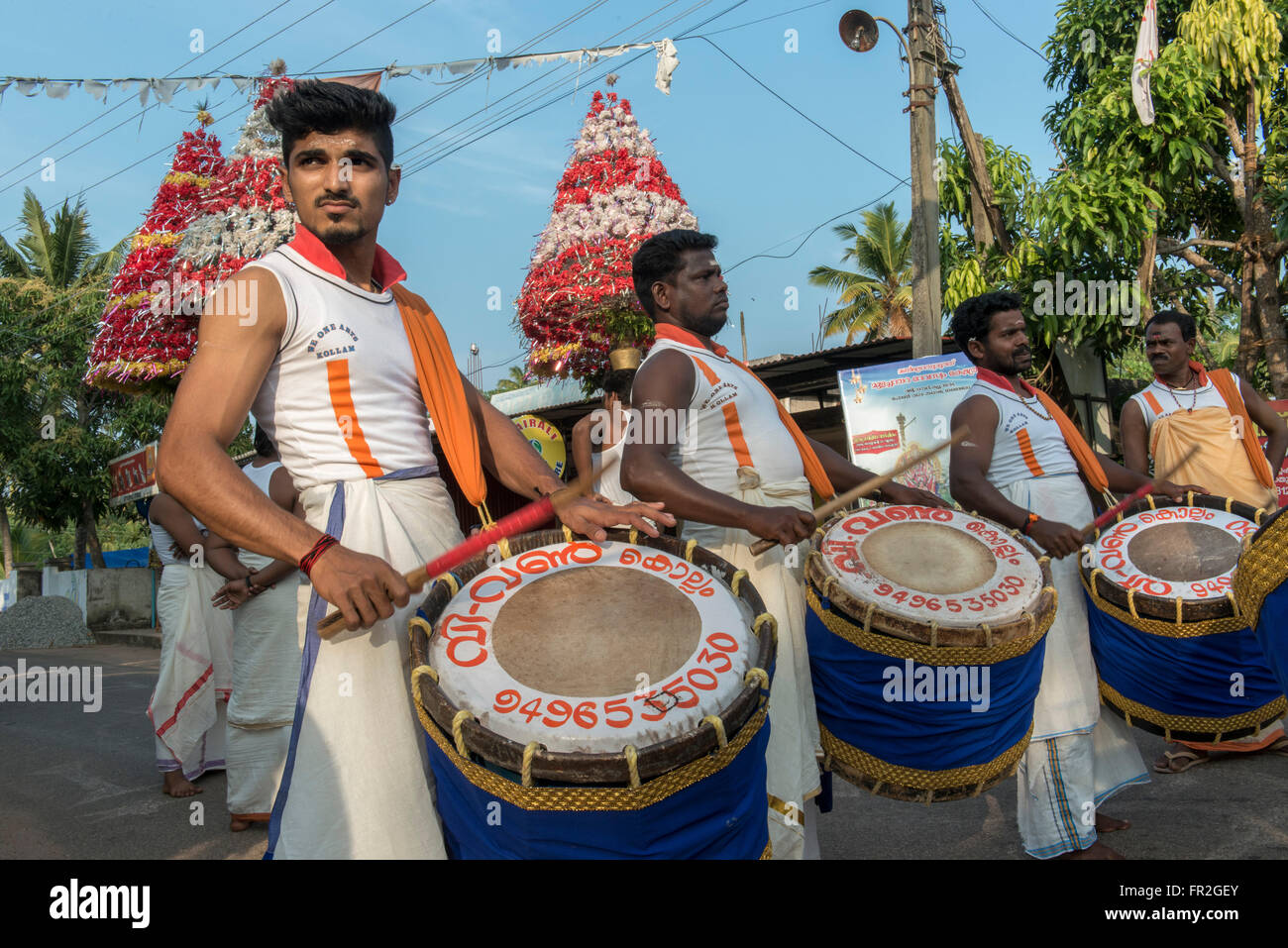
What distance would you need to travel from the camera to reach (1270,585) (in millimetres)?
2314

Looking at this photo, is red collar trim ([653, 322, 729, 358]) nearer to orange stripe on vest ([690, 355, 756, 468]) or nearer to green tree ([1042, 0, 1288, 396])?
orange stripe on vest ([690, 355, 756, 468])

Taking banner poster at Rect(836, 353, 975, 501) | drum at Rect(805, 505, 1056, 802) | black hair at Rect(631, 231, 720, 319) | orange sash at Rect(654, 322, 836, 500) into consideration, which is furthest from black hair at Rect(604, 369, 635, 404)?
drum at Rect(805, 505, 1056, 802)

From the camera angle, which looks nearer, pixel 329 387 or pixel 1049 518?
pixel 329 387

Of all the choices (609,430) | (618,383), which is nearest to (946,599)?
(609,430)

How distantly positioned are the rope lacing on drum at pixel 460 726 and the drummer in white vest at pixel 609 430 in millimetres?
3411

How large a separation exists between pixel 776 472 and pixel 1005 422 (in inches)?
58.6

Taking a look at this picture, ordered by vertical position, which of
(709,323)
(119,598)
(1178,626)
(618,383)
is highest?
(709,323)

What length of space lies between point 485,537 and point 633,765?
636 millimetres

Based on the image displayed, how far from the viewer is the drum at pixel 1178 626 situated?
3.85 metres

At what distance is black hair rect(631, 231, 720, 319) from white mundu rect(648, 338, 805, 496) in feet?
1.25

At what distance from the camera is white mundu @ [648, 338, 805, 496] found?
331 centimetres

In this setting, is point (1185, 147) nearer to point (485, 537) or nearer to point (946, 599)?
point (946, 599)

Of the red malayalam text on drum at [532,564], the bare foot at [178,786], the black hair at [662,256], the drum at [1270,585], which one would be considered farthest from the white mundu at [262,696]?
the drum at [1270,585]

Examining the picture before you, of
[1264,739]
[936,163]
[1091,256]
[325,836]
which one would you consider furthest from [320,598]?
[1091,256]
